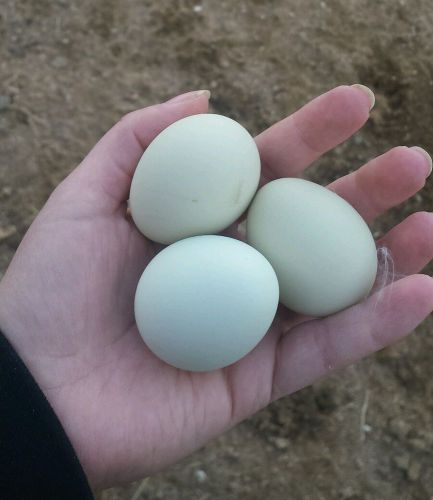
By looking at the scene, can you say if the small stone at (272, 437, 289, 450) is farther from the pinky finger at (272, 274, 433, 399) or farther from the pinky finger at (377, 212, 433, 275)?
the pinky finger at (377, 212, 433, 275)

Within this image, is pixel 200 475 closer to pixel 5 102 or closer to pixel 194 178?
pixel 194 178

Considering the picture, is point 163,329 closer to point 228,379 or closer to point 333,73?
point 228,379

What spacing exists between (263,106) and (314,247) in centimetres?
91

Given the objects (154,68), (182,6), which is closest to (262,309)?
(154,68)

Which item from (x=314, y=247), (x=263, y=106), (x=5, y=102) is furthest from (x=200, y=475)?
(x=5, y=102)

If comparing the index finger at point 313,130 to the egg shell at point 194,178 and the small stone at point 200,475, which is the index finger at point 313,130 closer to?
the egg shell at point 194,178

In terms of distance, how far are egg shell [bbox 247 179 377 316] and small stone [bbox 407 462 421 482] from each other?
640 mm

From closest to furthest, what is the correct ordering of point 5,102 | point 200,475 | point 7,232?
point 200,475
point 7,232
point 5,102

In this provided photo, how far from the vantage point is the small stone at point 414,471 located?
1.66 meters

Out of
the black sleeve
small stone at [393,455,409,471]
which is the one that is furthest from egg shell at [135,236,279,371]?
small stone at [393,455,409,471]

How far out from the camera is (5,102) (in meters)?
1.99

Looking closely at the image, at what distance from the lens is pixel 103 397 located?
3.92ft

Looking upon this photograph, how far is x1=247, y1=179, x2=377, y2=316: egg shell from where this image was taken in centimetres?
119

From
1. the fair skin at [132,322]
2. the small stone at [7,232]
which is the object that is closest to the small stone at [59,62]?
the small stone at [7,232]
